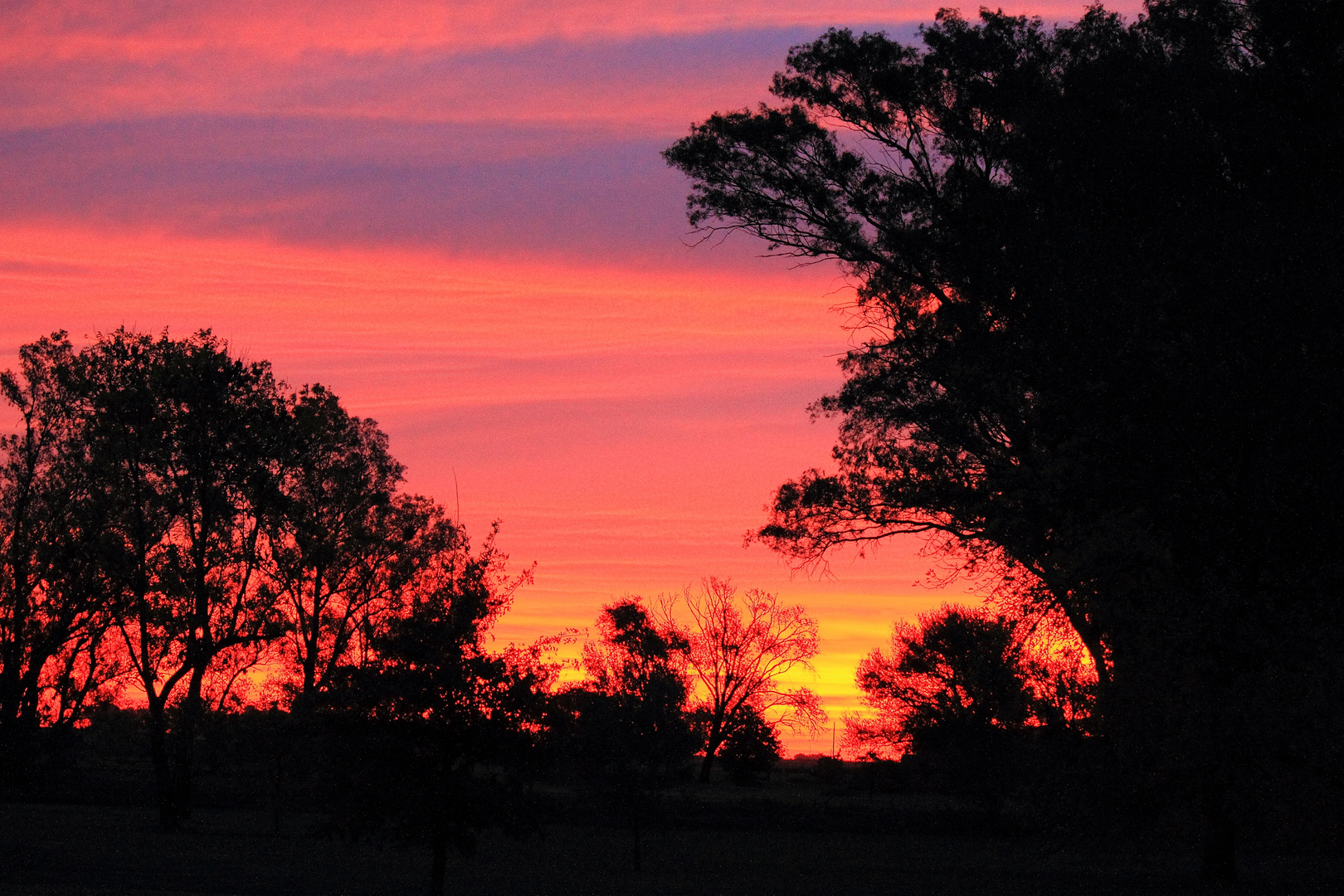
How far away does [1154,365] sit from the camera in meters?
17.8

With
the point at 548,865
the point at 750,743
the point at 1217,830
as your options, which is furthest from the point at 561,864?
the point at 750,743

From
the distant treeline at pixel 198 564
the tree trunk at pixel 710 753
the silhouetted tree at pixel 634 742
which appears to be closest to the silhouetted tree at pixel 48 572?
the distant treeline at pixel 198 564

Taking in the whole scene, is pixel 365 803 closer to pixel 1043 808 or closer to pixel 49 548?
pixel 1043 808

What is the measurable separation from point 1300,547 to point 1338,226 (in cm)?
521

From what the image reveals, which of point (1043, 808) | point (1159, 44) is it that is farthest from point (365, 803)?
point (1159, 44)

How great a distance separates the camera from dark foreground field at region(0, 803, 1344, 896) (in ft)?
96.3

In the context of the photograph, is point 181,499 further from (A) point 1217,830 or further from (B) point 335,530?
(A) point 1217,830

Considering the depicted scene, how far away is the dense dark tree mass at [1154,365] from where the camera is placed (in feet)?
55.9

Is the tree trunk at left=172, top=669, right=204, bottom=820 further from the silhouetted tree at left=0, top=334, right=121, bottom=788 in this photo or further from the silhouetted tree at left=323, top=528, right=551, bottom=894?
the silhouetted tree at left=323, top=528, right=551, bottom=894

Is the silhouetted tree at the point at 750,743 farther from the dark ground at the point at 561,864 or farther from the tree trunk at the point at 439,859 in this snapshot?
the tree trunk at the point at 439,859

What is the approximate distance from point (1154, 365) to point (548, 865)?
105 feet

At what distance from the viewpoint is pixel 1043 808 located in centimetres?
2352

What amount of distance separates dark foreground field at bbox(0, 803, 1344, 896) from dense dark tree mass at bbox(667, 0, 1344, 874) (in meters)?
7.35

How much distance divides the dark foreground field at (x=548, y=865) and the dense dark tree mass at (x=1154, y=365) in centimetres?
735
